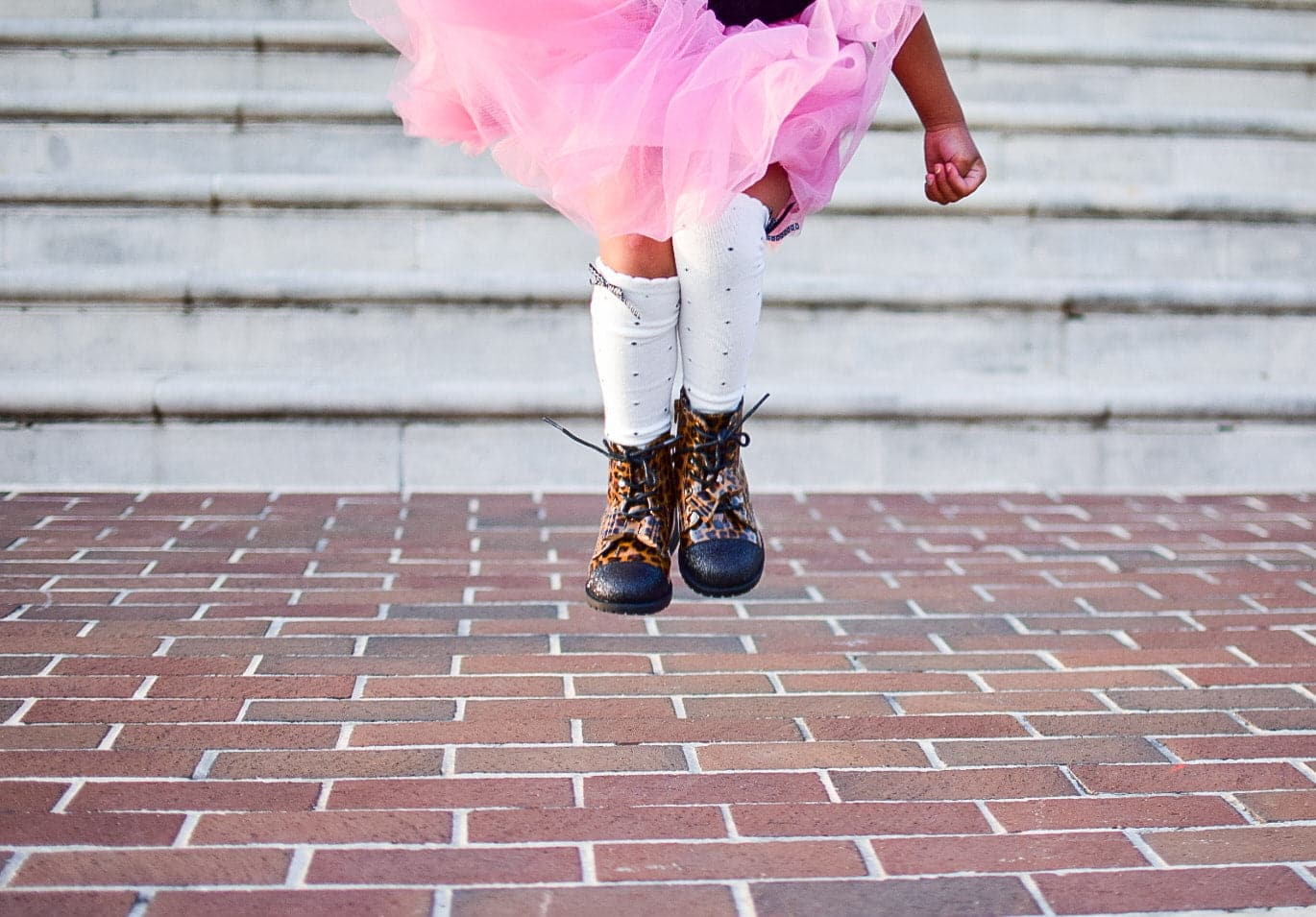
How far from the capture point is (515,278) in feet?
13.0

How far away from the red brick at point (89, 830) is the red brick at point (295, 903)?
0.16m

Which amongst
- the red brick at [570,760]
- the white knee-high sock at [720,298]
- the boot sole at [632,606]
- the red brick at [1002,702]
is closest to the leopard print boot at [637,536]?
the boot sole at [632,606]

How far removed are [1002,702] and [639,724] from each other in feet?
2.01

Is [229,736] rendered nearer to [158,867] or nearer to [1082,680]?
[158,867]

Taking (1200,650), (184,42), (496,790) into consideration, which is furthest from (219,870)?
(184,42)

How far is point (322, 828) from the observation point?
5.68ft

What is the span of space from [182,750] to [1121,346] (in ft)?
10.1

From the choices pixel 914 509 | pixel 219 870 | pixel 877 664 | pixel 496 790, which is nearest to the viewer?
pixel 219 870

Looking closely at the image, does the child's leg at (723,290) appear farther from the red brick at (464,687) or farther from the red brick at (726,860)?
the red brick at (726,860)

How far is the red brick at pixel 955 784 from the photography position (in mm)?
1880

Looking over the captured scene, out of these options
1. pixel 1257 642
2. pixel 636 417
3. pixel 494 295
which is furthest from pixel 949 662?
pixel 494 295

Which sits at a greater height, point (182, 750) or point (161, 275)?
point (161, 275)

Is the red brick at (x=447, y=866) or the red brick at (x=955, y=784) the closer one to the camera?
→ the red brick at (x=447, y=866)

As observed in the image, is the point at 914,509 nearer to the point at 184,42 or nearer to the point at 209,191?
the point at 209,191
